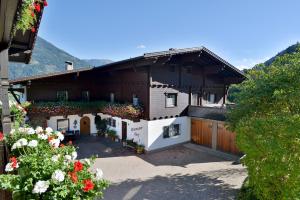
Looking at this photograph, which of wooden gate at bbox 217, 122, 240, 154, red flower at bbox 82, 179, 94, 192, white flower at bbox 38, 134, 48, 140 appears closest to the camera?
red flower at bbox 82, 179, 94, 192

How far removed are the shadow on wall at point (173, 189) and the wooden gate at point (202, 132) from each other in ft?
22.8

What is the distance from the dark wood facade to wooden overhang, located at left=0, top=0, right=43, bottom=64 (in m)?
9.54

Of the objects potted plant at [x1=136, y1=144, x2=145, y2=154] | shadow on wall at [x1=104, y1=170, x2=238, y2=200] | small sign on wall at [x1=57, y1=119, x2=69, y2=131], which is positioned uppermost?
small sign on wall at [x1=57, y1=119, x2=69, y2=131]

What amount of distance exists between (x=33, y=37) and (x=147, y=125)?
1249cm

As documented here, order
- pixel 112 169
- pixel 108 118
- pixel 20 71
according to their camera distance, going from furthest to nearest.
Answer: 1. pixel 20 71
2. pixel 108 118
3. pixel 112 169

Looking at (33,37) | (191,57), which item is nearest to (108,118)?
(191,57)

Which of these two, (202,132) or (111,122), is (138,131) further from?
(202,132)

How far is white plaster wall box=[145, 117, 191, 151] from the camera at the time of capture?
18828 millimetres

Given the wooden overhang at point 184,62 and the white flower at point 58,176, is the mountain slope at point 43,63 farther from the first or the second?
the white flower at point 58,176

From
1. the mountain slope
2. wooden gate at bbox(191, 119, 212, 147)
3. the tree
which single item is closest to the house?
wooden gate at bbox(191, 119, 212, 147)

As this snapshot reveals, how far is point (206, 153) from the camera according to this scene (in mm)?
18984

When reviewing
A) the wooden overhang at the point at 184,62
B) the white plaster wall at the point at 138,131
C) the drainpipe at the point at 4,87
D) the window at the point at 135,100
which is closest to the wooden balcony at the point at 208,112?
the wooden overhang at the point at 184,62

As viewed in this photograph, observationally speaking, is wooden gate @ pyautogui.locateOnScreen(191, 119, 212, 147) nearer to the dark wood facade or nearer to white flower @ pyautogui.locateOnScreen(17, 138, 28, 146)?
the dark wood facade

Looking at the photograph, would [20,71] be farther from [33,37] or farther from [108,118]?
[33,37]
